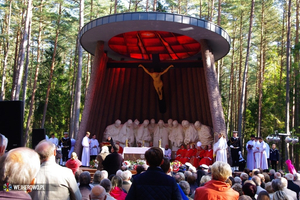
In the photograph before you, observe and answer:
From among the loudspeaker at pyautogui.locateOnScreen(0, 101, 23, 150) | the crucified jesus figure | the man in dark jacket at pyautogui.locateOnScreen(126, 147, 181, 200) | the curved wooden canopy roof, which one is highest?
the curved wooden canopy roof

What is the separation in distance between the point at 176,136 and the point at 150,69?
3.51 metres

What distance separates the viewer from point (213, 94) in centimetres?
1260

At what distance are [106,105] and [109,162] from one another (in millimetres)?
10230

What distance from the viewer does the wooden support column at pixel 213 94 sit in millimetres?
12250

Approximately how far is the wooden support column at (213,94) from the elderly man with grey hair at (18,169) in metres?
10.7

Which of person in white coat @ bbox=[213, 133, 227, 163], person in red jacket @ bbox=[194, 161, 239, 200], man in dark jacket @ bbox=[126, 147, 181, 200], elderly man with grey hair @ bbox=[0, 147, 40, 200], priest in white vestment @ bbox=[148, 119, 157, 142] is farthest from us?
priest in white vestment @ bbox=[148, 119, 157, 142]

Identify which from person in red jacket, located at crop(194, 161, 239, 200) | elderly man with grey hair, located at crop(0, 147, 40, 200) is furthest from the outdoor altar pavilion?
elderly man with grey hair, located at crop(0, 147, 40, 200)

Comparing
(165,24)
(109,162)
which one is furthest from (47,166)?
(165,24)

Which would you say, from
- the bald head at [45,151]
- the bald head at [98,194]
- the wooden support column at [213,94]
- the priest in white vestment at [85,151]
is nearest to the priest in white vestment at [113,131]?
the priest in white vestment at [85,151]

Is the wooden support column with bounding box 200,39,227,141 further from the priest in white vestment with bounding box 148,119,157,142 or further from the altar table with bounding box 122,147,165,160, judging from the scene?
the priest in white vestment with bounding box 148,119,157,142

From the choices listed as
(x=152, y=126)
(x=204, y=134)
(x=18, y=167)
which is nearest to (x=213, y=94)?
(x=204, y=134)

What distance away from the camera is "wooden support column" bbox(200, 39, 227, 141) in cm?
1225

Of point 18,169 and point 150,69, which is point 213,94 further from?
point 18,169

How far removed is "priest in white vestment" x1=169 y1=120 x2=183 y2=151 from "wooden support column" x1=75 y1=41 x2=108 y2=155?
13.5 feet
